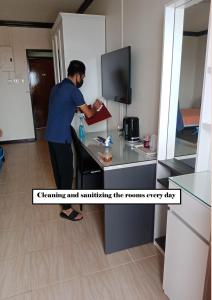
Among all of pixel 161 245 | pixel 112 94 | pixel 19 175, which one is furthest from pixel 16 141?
pixel 161 245

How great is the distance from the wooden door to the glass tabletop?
4.84m

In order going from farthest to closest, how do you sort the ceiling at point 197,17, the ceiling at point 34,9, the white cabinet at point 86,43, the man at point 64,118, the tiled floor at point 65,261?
the ceiling at point 34,9 → the white cabinet at point 86,43 → the man at point 64,118 → the tiled floor at point 65,261 → the ceiling at point 197,17

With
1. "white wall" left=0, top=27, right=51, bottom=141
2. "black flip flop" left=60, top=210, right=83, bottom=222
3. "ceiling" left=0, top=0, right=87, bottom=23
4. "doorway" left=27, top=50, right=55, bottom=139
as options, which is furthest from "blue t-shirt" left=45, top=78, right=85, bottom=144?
"doorway" left=27, top=50, right=55, bottom=139

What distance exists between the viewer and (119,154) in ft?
6.22

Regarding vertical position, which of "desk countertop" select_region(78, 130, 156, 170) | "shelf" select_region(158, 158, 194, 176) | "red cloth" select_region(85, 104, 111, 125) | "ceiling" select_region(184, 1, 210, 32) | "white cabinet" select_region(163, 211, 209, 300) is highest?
"ceiling" select_region(184, 1, 210, 32)

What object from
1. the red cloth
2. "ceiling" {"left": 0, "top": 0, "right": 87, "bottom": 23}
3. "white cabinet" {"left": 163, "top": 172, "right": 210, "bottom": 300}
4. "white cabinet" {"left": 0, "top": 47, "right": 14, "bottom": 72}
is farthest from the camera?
"white cabinet" {"left": 0, "top": 47, "right": 14, "bottom": 72}

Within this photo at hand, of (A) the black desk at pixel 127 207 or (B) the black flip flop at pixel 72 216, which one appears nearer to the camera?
(A) the black desk at pixel 127 207

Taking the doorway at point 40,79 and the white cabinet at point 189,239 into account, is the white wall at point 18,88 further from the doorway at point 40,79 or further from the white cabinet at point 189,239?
the white cabinet at point 189,239

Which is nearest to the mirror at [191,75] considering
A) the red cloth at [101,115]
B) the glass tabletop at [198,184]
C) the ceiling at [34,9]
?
the glass tabletop at [198,184]

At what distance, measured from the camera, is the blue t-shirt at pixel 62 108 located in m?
1.97

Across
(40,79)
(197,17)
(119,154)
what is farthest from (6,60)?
(197,17)

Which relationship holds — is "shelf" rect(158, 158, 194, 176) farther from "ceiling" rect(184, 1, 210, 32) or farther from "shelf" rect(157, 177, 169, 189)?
"ceiling" rect(184, 1, 210, 32)

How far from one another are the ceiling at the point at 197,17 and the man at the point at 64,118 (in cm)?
90

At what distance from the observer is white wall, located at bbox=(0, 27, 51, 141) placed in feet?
15.4
